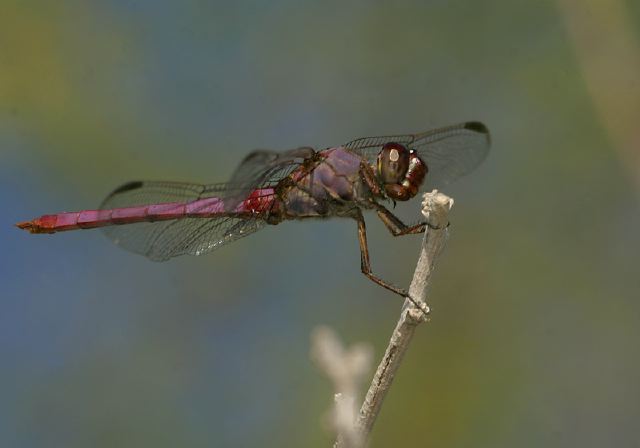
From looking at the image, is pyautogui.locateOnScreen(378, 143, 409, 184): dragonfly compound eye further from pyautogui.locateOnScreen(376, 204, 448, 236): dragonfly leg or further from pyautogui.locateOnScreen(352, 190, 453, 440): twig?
pyautogui.locateOnScreen(352, 190, 453, 440): twig

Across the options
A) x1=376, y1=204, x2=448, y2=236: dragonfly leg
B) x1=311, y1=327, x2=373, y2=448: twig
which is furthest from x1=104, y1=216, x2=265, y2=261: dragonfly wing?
x1=311, y1=327, x2=373, y2=448: twig

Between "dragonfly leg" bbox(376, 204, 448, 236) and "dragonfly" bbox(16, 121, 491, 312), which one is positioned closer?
"dragonfly leg" bbox(376, 204, 448, 236)

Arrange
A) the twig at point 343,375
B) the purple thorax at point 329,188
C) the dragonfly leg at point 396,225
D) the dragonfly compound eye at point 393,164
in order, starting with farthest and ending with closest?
the purple thorax at point 329,188 < the dragonfly compound eye at point 393,164 < the dragonfly leg at point 396,225 < the twig at point 343,375

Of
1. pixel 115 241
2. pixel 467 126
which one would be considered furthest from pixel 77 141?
pixel 467 126

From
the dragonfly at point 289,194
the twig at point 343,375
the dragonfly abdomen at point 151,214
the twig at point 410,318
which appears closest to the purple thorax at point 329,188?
the dragonfly at point 289,194

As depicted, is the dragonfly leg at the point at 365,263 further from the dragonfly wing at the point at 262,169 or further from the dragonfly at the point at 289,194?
the dragonfly wing at the point at 262,169

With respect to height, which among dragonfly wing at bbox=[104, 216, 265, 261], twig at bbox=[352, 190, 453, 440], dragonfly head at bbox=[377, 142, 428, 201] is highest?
dragonfly wing at bbox=[104, 216, 265, 261]

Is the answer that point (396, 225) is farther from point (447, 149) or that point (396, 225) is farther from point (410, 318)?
point (410, 318)

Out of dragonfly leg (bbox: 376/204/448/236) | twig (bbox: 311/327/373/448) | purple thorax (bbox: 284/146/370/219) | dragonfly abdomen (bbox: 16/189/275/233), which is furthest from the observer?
dragonfly abdomen (bbox: 16/189/275/233)
